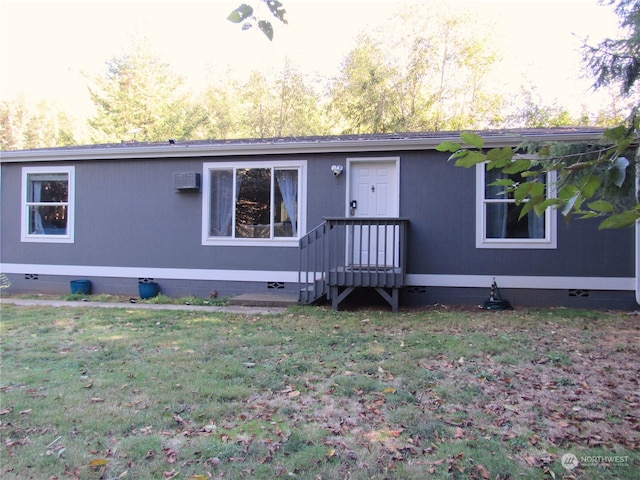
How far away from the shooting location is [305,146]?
7941 millimetres

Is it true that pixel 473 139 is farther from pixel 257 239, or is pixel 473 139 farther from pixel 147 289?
pixel 147 289

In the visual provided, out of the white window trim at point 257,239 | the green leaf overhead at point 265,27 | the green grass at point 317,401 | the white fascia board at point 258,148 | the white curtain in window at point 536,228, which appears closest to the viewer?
the green leaf overhead at point 265,27

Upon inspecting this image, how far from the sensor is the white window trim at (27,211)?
911 centimetres

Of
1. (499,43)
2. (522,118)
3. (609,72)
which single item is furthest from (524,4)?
(609,72)

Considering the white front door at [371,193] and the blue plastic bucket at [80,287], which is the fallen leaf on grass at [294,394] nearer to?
the white front door at [371,193]

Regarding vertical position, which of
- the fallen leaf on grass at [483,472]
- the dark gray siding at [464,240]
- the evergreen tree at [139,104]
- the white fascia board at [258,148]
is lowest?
the fallen leaf on grass at [483,472]

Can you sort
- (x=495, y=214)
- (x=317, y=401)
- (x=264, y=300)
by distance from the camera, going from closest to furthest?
(x=317, y=401)
(x=264, y=300)
(x=495, y=214)

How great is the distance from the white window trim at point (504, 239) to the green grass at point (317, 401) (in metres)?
1.91

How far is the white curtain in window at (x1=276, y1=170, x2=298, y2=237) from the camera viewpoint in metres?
8.24

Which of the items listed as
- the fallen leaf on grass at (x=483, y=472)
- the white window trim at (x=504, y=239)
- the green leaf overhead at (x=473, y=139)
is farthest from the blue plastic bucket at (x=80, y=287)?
the green leaf overhead at (x=473, y=139)

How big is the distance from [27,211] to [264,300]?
5872 millimetres

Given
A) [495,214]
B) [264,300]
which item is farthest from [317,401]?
[495,214]

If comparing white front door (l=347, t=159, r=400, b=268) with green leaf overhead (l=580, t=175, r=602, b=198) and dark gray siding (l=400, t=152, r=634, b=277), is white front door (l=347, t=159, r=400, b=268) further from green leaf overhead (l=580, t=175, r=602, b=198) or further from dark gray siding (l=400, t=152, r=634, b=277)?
green leaf overhead (l=580, t=175, r=602, b=198)

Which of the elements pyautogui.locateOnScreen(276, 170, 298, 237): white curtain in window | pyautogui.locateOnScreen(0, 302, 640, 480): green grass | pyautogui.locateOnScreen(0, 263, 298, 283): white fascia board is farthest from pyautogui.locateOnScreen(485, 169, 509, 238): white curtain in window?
pyautogui.locateOnScreen(0, 263, 298, 283): white fascia board
